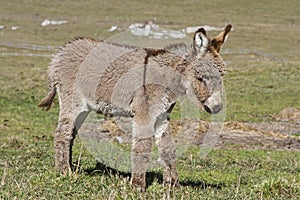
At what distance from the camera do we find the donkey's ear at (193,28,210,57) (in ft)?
24.2

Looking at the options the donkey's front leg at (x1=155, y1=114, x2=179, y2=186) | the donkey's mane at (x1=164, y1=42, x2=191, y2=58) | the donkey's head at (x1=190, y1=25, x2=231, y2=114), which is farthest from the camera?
the donkey's front leg at (x1=155, y1=114, x2=179, y2=186)

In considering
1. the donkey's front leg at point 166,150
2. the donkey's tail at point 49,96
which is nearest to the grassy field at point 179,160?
the donkey's front leg at point 166,150

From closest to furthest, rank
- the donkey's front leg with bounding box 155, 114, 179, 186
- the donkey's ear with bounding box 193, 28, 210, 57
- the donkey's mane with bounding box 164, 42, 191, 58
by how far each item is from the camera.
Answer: the donkey's ear with bounding box 193, 28, 210, 57
the donkey's mane with bounding box 164, 42, 191, 58
the donkey's front leg with bounding box 155, 114, 179, 186

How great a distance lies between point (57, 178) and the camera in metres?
7.59

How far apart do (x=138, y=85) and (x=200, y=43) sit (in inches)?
47.3

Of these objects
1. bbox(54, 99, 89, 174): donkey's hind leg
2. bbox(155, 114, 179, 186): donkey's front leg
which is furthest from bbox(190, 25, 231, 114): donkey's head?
bbox(54, 99, 89, 174): donkey's hind leg

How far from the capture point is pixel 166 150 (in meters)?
8.36

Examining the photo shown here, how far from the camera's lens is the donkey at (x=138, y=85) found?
306 inches

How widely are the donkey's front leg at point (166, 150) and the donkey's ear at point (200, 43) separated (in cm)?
117

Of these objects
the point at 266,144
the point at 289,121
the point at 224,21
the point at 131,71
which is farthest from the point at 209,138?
the point at 224,21

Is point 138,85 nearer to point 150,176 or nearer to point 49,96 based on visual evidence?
point 150,176

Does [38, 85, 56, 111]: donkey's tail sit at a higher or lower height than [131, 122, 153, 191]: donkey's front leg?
higher

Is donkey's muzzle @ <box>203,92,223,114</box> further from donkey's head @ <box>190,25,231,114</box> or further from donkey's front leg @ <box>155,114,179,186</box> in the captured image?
donkey's front leg @ <box>155,114,179,186</box>

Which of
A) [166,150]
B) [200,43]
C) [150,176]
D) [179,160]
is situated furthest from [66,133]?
[179,160]
